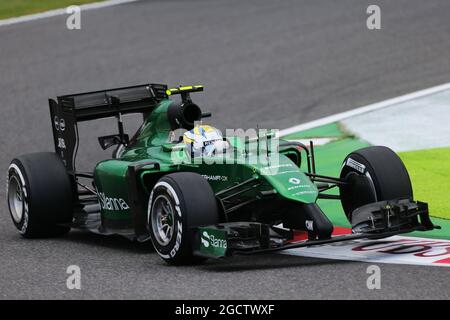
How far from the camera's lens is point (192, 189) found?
8.83 metres

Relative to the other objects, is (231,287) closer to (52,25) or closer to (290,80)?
(290,80)

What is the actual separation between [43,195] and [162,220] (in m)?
1.75

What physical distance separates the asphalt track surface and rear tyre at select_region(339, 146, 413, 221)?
1.85 meters

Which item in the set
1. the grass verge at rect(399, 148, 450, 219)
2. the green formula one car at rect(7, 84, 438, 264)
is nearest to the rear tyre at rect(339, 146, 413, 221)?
the green formula one car at rect(7, 84, 438, 264)

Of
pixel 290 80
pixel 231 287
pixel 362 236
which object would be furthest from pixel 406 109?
pixel 231 287

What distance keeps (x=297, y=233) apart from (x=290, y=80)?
8.60 meters

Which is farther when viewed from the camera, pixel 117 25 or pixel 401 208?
pixel 117 25

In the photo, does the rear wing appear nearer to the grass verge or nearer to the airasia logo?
the airasia logo

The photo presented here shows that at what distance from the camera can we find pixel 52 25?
2253 cm

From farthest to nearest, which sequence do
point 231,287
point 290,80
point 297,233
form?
point 290,80 < point 297,233 < point 231,287

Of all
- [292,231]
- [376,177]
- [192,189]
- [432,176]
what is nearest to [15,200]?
[192,189]

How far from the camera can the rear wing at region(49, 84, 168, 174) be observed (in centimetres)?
1094

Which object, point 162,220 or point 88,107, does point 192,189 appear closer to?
point 162,220

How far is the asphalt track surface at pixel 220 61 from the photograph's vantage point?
637 inches
